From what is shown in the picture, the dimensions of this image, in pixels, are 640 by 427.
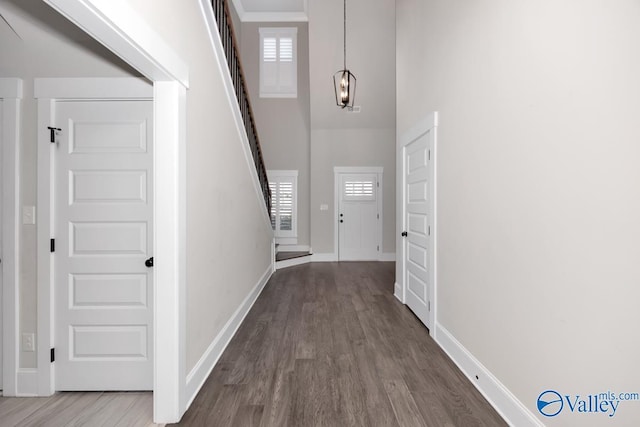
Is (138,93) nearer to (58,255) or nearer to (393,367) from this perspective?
(58,255)

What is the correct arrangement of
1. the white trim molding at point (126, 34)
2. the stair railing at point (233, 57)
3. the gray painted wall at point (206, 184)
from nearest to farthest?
the white trim molding at point (126, 34) < the gray painted wall at point (206, 184) < the stair railing at point (233, 57)

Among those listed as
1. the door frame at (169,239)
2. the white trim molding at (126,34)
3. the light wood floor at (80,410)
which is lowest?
the light wood floor at (80,410)

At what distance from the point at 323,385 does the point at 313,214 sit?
566 cm

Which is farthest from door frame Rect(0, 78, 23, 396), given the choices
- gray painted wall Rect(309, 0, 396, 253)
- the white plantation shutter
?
the white plantation shutter

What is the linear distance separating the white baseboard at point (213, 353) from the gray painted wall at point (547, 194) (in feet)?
6.38

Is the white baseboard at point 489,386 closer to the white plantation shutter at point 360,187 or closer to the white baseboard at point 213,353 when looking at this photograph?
the white baseboard at point 213,353

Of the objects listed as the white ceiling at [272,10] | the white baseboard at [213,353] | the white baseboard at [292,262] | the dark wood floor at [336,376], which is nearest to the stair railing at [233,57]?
the white baseboard at [213,353]

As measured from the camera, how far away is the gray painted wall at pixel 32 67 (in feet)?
7.23

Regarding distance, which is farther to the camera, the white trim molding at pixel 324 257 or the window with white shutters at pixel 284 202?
the window with white shutters at pixel 284 202

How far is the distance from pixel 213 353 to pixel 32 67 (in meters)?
2.42

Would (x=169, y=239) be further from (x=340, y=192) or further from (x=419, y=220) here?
(x=340, y=192)

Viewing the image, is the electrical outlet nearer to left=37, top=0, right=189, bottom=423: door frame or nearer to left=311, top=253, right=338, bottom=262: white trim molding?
left=37, top=0, right=189, bottom=423: door frame

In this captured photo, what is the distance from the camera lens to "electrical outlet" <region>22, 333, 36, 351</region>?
233 cm

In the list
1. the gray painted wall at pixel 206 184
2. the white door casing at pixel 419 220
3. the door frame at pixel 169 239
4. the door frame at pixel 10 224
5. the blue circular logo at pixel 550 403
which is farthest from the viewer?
the white door casing at pixel 419 220
